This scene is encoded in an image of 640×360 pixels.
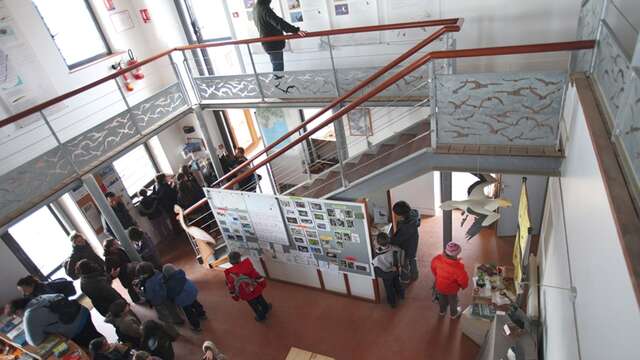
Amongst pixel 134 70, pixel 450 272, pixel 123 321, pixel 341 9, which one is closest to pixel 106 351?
pixel 123 321

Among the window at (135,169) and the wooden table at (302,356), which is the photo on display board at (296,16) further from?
the wooden table at (302,356)

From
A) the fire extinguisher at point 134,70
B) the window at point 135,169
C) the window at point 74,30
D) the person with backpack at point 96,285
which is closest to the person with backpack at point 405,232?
the person with backpack at point 96,285

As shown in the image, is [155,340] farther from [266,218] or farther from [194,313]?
[266,218]

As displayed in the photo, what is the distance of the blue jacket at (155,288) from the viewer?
5.73 meters

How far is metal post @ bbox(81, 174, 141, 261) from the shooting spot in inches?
242

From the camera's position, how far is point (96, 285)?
18.8 feet

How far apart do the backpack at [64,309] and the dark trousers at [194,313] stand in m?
1.45

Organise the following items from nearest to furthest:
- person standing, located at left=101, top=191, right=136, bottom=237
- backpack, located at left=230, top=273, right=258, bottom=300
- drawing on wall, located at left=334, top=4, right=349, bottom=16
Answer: backpack, located at left=230, top=273, right=258, bottom=300 < drawing on wall, located at left=334, top=4, right=349, bottom=16 < person standing, located at left=101, top=191, right=136, bottom=237

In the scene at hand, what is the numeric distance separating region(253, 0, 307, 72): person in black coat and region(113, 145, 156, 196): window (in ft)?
11.9

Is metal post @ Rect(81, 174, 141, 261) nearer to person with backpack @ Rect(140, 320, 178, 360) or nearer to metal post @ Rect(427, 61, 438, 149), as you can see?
person with backpack @ Rect(140, 320, 178, 360)

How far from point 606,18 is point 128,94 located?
7771 mm

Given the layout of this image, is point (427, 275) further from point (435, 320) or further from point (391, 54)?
point (391, 54)

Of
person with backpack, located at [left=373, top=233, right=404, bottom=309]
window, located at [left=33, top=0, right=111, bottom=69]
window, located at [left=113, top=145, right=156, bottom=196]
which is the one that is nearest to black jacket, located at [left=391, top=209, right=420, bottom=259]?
person with backpack, located at [left=373, top=233, right=404, bottom=309]

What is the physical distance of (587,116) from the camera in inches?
105
